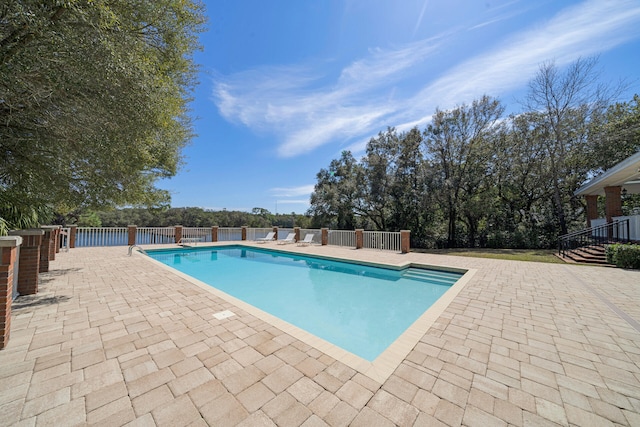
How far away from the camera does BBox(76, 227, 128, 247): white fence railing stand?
1072 centimetres

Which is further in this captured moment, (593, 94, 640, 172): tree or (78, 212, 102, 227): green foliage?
(78, 212, 102, 227): green foliage

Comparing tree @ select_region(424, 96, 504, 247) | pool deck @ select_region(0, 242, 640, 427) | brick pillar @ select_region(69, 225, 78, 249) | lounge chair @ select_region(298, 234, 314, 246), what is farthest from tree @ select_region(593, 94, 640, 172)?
brick pillar @ select_region(69, 225, 78, 249)

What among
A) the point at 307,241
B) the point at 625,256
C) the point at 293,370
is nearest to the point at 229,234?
the point at 307,241

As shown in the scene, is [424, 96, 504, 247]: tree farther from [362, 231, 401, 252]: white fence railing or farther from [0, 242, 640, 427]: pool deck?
[0, 242, 640, 427]: pool deck

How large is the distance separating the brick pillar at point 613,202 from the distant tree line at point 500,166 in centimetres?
390

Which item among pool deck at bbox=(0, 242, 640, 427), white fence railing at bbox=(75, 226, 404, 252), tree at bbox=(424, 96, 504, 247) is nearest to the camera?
pool deck at bbox=(0, 242, 640, 427)

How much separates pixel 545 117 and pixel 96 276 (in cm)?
2147

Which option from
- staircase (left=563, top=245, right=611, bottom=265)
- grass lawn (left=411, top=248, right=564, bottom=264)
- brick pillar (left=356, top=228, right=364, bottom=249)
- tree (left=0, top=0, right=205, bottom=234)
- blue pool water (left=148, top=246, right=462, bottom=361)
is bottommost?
blue pool water (left=148, top=246, right=462, bottom=361)

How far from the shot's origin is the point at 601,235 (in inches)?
396

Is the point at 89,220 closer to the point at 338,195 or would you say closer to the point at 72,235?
the point at 72,235

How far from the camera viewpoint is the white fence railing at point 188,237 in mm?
10875

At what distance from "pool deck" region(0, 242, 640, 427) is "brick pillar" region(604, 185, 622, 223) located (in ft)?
29.9

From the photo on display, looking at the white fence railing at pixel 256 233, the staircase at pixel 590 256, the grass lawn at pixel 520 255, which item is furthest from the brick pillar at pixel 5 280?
the staircase at pixel 590 256

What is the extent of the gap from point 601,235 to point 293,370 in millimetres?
14394
